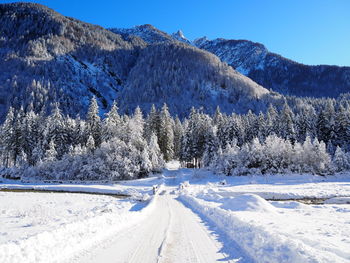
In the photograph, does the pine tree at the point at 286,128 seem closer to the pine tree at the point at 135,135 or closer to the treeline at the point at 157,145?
the treeline at the point at 157,145

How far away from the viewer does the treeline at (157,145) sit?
167 feet

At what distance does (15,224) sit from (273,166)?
1880 inches

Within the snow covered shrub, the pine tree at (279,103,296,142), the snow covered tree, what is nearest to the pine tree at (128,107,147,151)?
the snow covered tree

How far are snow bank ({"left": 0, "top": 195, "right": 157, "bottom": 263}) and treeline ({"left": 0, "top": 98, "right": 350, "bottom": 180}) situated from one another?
1597 inches

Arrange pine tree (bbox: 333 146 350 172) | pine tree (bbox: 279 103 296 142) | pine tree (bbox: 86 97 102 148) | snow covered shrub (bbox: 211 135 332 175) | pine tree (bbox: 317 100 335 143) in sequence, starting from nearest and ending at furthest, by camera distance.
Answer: snow covered shrub (bbox: 211 135 332 175), pine tree (bbox: 333 146 350 172), pine tree (bbox: 86 97 102 148), pine tree (bbox: 317 100 335 143), pine tree (bbox: 279 103 296 142)


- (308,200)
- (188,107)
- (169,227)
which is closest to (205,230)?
(169,227)

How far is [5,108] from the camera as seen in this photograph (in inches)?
6127

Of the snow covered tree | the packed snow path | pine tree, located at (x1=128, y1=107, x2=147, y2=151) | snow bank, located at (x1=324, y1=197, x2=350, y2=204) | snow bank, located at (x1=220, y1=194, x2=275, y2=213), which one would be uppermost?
pine tree, located at (x1=128, y1=107, x2=147, y2=151)

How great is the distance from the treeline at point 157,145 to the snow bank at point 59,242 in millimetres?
40552

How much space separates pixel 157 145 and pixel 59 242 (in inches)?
1953

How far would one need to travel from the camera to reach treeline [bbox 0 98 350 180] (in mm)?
50781

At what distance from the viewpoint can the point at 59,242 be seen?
833cm

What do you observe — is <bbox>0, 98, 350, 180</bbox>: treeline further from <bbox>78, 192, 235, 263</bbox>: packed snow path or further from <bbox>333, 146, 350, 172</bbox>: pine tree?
<bbox>78, 192, 235, 263</bbox>: packed snow path

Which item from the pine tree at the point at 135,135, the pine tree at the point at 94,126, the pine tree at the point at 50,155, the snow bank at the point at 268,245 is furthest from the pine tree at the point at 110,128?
the snow bank at the point at 268,245
